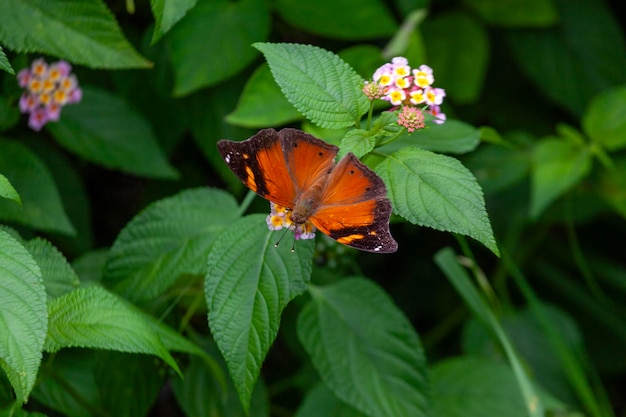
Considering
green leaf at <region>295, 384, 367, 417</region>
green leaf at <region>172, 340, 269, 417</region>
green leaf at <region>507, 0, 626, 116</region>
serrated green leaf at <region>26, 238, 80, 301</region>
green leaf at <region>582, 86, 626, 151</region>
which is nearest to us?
serrated green leaf at <region>26, 238, 80, 301</region>

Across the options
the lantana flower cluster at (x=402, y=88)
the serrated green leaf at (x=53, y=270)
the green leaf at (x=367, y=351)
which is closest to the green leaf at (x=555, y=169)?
the green leaf at (x=367, y=351)

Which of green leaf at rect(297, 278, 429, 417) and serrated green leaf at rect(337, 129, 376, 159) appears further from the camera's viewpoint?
green leaf at rect(297, 278, 429, 417)

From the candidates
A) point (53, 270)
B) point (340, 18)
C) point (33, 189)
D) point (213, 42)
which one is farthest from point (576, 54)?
point (53, 270)

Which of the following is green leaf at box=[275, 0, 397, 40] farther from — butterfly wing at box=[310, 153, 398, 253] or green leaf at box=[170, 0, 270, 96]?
butterfly wing at box=[310, 153, 398, 253]

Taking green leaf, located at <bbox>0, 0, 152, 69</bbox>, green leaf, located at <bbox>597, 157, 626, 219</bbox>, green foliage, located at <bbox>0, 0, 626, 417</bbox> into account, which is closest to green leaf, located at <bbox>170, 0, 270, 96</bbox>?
green foliage, located at <bbox>0, 0, 626, 417</bbox>

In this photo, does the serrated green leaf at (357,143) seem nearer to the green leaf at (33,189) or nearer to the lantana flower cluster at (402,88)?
the lantana flower cluster at (402,88)

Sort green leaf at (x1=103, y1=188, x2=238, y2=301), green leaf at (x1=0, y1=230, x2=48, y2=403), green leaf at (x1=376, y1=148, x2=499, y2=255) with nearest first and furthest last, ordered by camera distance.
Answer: green leaf at (x1=0, y1=230, x2=48, y2=403)
green leaf at (x1=376, y1=148, x2=499, y2=255)
green leaf at (x1=103, y1=188, x2=238, y2=301)
